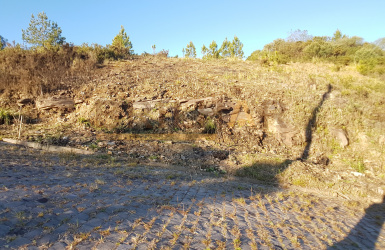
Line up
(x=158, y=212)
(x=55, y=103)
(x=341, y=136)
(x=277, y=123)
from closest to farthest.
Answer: (x=158, y=212) < (x=341, y=136) < (x=277, y=123) < (x=55, y=103)

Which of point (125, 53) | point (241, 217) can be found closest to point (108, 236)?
point (241, 217)

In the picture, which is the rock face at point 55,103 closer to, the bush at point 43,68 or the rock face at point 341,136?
the bush at point 43,68

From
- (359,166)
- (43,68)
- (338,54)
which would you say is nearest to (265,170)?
(359,166)

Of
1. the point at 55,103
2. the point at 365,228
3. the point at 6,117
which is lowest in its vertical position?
the point at 365,228

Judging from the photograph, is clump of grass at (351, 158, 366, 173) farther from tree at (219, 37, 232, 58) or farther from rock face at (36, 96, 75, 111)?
tree at (219, 37, 232, 58)

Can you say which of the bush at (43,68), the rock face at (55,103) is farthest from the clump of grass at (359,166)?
the bush at (43,68)

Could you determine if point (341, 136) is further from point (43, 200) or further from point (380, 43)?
point (380, 43)

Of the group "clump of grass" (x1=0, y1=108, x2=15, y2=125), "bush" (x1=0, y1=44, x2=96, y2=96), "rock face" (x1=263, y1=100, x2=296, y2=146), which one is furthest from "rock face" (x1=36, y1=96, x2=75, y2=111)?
"rock face" (x1=263, y1=100, x2=296, y2=146)

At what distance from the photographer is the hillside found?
6.83 meters

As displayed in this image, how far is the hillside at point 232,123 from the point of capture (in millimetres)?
6828

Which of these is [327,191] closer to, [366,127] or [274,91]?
[366,127]

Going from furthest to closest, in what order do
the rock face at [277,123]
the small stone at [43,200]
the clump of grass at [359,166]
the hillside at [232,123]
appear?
the rock face at [277,123], the clump of grass at [359,166], the hillside at [232,123], the small stone at [43,200]

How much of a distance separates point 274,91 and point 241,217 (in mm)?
8053

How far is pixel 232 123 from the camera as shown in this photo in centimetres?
938
